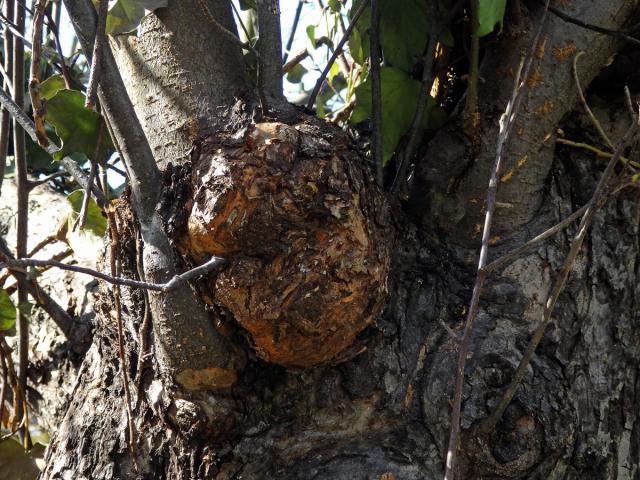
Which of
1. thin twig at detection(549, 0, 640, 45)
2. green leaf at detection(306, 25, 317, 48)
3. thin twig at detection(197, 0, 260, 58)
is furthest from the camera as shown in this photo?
green leaf at detection(306, 25, 317, 48)

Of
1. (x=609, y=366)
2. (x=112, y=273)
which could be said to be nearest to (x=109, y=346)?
(x=112, y=273)

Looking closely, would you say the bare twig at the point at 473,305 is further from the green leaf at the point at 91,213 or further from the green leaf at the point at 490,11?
the green leaf at the point at 91,213

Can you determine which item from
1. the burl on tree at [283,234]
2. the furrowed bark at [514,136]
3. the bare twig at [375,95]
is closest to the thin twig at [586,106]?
A: the furrowed bark at [514,136]

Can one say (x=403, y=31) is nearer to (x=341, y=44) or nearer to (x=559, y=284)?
(x=341, y=44)

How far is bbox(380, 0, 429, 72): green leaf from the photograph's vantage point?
112cm

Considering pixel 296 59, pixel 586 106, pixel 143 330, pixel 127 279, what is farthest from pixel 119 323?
pixel 296 59

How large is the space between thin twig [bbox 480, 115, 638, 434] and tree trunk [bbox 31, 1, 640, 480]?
40 millimetres

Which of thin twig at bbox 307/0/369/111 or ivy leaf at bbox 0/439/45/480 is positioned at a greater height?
thin twig at bbox 307/0/369/111

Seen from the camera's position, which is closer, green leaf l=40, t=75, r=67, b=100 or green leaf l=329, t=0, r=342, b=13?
green leaf l=40, t=75, r=67, b=100

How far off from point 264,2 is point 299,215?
295 millimetres

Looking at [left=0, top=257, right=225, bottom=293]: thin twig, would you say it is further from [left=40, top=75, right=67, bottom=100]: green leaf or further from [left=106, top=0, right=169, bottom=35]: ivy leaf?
[left=40, top=75, right=67, bottom=100]: green leaf

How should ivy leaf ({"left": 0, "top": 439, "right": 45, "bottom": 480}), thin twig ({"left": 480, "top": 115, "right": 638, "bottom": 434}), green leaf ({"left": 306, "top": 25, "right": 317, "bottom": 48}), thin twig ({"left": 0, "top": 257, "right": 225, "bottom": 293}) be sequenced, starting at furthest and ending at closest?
1. green leaf ({"left": 306, "top": 25, "right": 317, "bottom": 48})
2. ivy leaf ({"left": 0, "top": 439, "right": 45, "bottom": 480})
3. thin twig ({"left": 480, "top": 115, "right": 638, "bottom": 434})
4. thin twig ({"left": 0, "top": 257, "right": 225, "bottom": 293})

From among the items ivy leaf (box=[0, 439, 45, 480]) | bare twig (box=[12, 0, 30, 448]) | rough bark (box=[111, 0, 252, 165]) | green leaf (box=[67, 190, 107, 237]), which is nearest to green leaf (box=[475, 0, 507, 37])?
rough bark (box=[111, 0, 252, 165])

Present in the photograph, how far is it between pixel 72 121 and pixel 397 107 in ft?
1.56
